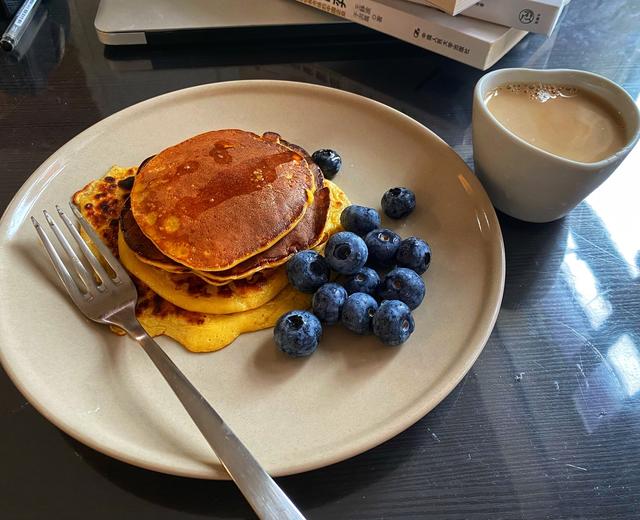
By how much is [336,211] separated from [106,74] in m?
0.90

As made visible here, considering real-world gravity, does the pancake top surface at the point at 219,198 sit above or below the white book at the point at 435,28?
below

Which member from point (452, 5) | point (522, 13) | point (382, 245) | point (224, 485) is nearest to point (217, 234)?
point (382, 245)

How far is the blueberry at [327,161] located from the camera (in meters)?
1.20

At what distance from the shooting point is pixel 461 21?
1.46 m

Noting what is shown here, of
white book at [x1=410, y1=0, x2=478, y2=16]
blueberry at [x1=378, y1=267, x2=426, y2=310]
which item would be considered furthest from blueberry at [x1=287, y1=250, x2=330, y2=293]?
white book at [x1=410, y1=0, x2=478, y2=16]

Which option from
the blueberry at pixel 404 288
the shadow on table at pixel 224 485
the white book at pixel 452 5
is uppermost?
the white book at pixel 452 5

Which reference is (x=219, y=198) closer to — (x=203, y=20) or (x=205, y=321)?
(x=205, y=321)

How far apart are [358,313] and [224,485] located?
1.08ft

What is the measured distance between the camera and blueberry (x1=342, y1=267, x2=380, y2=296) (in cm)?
98

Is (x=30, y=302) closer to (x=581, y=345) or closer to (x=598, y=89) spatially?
(x=581, y=345)

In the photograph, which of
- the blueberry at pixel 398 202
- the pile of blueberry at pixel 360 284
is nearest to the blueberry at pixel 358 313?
the pile of blueberry at pixel 360 284

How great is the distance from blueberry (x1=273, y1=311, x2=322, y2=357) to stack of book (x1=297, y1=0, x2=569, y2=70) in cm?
93

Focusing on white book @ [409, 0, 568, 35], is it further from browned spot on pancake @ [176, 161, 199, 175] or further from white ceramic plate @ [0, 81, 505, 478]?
browned spot on pancake @ [176, 161, 199, 175]

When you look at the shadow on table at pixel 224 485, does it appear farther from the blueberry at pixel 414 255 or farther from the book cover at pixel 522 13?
the book cover at pixel 522 13
